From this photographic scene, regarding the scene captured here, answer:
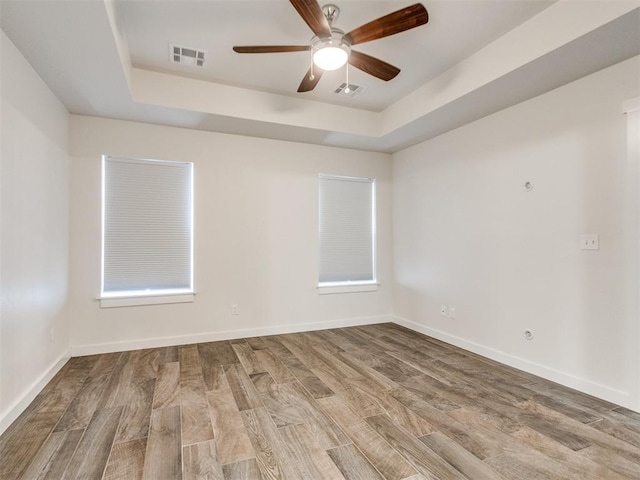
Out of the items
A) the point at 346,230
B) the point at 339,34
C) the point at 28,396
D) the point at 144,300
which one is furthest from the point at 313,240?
the point at 28,396

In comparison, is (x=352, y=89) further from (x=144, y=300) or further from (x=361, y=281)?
(x=144, y=300)

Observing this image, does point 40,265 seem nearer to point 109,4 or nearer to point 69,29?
point 69,29

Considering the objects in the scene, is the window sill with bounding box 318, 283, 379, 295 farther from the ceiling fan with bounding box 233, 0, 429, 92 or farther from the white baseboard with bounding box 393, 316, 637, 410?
the ceiling fan with bounding box 233, 0, 429, 92

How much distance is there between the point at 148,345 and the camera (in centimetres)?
379

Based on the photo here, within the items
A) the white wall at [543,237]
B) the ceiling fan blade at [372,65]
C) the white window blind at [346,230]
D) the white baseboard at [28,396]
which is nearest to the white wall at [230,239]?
the white window blind at [346,230]

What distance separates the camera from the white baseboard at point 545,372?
2516mm

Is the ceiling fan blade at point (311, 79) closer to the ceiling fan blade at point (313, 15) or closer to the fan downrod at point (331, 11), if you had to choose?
the fan downrod at point (331, 11)

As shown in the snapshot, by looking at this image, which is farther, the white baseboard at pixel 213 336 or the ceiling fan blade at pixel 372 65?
the white baseboard at pixel 213 336

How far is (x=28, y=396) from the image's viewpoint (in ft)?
8.17

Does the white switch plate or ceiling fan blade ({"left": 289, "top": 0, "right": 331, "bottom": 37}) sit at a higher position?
ceiling fan blade ({"left": 289, "top": 0, "right": 331, "bottom": 37})

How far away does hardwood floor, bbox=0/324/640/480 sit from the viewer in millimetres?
1801

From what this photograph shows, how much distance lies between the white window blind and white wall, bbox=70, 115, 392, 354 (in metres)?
0.14

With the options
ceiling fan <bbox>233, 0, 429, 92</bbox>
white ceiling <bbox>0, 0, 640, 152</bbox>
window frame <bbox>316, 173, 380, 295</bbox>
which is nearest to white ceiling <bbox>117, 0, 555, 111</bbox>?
white ceiling <bbox>0, 0, 640, 152</bbox>

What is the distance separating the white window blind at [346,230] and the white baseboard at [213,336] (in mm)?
576
